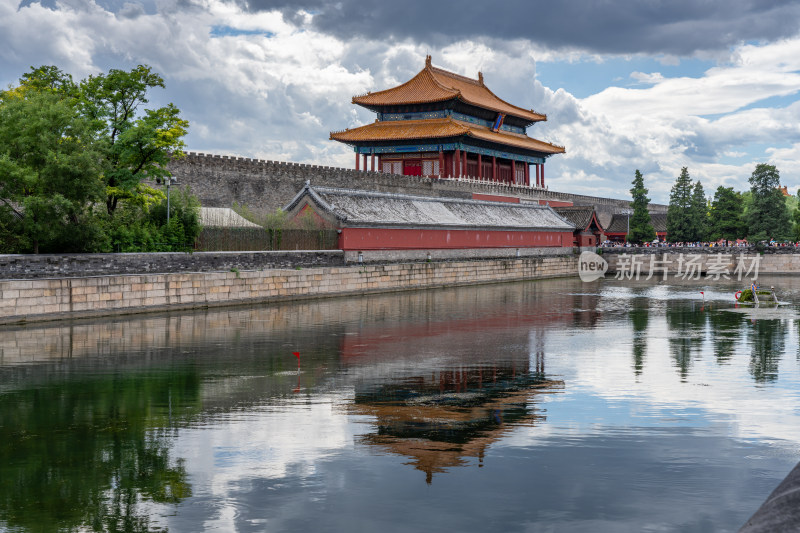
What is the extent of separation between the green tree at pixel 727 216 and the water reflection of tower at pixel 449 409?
61.0 meters

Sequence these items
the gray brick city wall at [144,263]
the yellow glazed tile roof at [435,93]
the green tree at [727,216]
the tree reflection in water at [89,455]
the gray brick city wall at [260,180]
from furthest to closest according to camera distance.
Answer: the green tree at [727,216], the yellow glazed tile roof at [435,93], the gray brick city wall at [260,180], the gray brick city wall at [144,263], the tree reflection in water at [89,455]

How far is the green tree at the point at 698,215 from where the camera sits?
7438 centimetres

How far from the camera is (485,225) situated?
54.5 meters

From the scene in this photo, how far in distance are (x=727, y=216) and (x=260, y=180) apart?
48214 millimetres

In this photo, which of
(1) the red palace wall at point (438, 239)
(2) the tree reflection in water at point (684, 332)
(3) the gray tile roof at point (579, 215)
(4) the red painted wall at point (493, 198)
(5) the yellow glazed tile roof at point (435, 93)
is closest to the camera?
(2) the tree reflection in water at point (684, 332)

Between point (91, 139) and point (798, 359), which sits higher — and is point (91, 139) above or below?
above

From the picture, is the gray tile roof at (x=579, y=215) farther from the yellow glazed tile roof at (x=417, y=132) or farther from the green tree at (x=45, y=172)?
the green tree at (x=45, y=172)

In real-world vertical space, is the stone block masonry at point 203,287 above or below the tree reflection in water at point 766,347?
above

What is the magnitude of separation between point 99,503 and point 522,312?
82.0 feet

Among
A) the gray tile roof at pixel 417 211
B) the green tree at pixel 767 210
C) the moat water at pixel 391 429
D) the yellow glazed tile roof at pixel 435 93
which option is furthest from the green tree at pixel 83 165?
the green tree at pixel 767 210

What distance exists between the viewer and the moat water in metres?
8.94

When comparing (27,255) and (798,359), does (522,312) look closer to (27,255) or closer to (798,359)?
(798,359)

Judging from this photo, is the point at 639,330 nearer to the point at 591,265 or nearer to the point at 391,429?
the point at 391,429

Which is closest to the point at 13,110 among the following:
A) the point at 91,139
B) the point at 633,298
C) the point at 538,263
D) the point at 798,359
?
the point at 91,139
